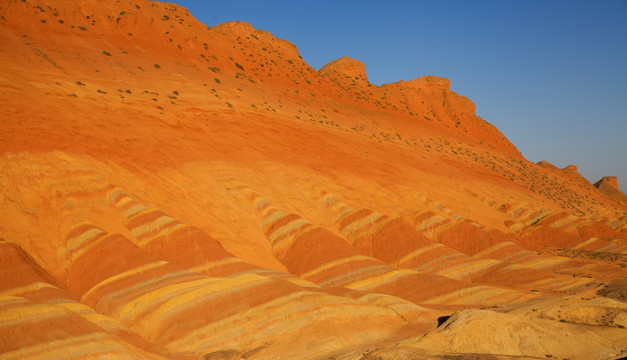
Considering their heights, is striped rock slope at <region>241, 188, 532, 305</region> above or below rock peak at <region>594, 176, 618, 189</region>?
below

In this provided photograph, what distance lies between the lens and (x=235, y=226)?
70.6 ft

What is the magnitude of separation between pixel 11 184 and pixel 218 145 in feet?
40.7

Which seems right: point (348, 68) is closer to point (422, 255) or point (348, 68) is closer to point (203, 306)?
point (422, 255)

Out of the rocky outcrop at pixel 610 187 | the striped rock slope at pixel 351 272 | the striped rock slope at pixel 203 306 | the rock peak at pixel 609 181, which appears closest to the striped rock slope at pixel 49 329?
the striped rock slope at pixel 203 306

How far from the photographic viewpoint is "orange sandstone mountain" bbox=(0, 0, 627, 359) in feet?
37.7

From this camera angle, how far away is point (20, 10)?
116ft

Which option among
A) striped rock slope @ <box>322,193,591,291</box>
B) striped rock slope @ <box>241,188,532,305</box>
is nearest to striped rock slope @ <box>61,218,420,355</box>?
striped rock slope @ <box>241,188,532,305</box>

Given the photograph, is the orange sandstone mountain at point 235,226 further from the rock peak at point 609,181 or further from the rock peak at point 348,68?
the rock peak at point 609,181

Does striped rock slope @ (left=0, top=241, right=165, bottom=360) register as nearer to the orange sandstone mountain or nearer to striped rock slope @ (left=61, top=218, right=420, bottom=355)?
the orange sandstone mountain

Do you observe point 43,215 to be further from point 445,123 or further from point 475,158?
point 445,123

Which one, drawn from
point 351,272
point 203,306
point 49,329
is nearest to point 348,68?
point 351,272

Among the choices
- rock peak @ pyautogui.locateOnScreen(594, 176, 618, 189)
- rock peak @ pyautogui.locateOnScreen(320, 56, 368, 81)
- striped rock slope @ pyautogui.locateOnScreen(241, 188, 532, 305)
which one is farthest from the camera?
rock peak @ pyautogui.locateOnScreen(594, 176, 618, 189)

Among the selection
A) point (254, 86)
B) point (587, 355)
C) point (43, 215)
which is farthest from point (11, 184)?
point (254, 86)

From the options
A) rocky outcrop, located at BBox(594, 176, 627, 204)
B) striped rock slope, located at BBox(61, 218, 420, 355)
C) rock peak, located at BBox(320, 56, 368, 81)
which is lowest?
striped rock slope, located at BBox(61, 218, 420, 355)
